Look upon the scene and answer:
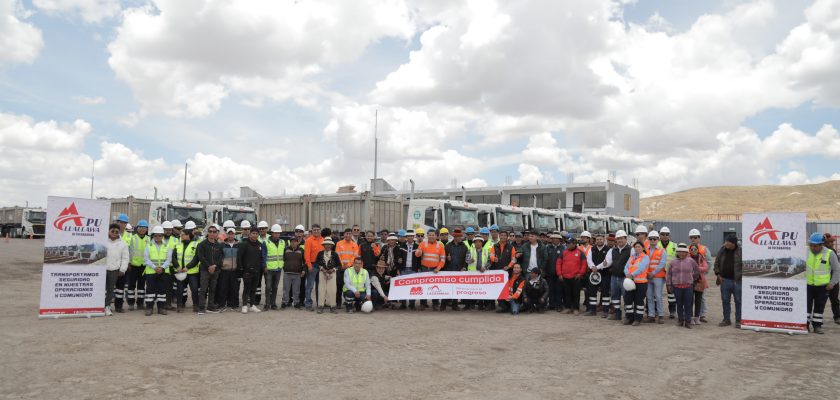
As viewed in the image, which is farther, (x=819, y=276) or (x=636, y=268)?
(x=636, y=268)

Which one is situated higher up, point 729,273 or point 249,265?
point 729,273

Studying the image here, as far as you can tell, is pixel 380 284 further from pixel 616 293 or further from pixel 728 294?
pixel 728 294

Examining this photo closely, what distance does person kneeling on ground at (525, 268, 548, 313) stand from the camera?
489 inches

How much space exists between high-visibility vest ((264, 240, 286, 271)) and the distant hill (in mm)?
98690

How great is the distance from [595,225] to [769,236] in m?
19.7

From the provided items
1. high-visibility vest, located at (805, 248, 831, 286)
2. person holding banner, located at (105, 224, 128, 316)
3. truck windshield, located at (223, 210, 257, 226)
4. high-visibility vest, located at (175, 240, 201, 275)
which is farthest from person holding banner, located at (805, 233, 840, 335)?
truck windshield, located at (223, 210, 257, 226)

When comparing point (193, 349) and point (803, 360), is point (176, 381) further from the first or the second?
point (803, 360)

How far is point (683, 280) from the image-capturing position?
10680 millimetres

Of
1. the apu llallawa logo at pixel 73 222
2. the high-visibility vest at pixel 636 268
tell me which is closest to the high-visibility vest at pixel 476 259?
the high-visibility vest at pixel 636 268

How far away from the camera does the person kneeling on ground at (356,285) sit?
12109 millimetres

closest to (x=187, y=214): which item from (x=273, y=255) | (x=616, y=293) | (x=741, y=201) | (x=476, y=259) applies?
(x=273, y=255)

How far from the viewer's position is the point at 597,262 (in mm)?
12453

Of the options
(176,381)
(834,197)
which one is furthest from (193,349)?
(834,197)

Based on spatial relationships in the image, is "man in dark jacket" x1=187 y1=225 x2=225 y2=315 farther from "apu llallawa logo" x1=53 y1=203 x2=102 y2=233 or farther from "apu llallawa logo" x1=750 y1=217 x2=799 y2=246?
"apu llallawa logo" x1=750 y1=217 x2=799 y2=246
